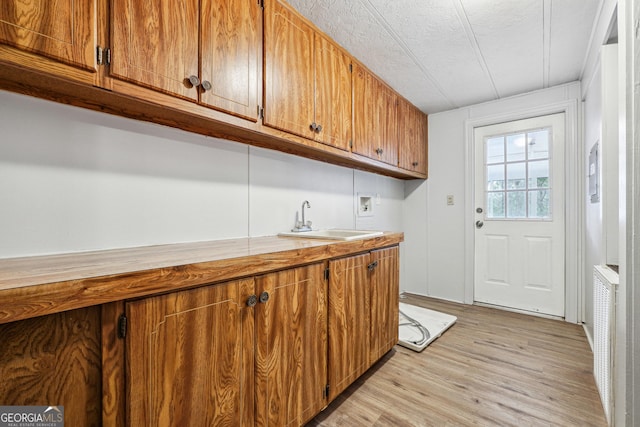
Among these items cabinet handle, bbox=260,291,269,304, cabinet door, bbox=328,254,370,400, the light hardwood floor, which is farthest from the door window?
cabinet handle, bbox=260,291,269,304

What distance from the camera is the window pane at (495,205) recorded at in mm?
3021

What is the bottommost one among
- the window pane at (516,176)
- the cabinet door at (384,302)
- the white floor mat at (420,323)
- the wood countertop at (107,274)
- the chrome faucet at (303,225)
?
the white floor mat at (420,323)

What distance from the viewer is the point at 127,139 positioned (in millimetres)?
1248

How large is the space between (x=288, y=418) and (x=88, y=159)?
1.39 m

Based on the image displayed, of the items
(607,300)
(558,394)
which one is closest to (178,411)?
(607,300)

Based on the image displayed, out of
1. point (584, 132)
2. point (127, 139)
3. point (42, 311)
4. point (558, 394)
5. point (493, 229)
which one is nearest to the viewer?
point (42, 311)

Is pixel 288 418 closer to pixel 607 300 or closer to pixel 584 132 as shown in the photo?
pixel 607 300

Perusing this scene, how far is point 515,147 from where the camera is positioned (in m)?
2.95

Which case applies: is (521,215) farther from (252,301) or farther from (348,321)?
(252,301)

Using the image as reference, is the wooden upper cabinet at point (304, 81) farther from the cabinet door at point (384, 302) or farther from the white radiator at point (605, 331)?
the white radiator at point (605, 331)

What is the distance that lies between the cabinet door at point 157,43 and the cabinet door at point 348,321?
3.53ft

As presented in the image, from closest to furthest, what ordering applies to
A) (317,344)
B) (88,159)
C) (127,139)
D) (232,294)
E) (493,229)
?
(232,294) < (88,159) < (127,139) < (317,344) < (493,229)

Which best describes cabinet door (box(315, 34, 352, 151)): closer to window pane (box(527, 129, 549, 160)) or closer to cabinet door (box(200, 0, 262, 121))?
cabinet door (box(200, 0, 262, 121))

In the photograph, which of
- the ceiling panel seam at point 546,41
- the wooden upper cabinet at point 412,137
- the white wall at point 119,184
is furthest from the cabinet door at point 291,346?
the ceiling panel seam at point 546,41
